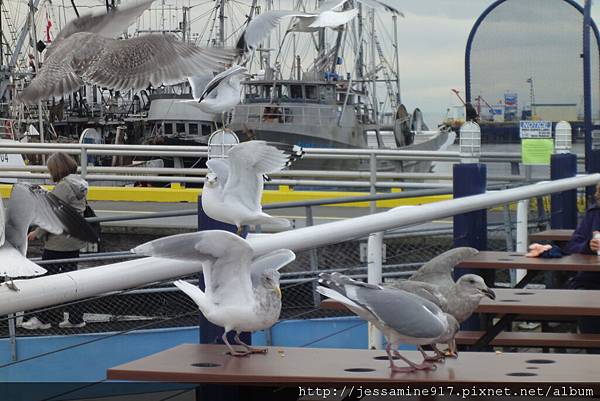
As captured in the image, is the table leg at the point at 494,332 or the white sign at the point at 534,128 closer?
the table leg at the point at 494,332

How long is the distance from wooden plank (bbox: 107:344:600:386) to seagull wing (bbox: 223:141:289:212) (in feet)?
3.01

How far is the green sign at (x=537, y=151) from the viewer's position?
27.6 ft

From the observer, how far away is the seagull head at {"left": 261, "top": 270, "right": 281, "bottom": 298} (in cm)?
324

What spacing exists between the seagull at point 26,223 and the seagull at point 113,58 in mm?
4614

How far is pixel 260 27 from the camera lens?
8508mm

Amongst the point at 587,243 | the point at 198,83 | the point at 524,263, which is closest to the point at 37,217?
the point at 524,263

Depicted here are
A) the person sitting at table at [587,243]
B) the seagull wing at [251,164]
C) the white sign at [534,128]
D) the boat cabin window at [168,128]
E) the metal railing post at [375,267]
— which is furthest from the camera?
the boat cabin window at [168,128]

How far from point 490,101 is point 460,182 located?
3233 mm

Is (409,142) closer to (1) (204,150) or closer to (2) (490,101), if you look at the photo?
(1) (204,150)

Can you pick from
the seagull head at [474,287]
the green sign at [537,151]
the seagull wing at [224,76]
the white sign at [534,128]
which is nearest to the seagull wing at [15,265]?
the seagull head at [474,287]

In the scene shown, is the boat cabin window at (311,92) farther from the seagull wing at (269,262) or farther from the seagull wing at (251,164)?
the seagull wing at (269,262)

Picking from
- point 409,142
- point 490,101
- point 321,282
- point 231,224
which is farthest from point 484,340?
point 409,142

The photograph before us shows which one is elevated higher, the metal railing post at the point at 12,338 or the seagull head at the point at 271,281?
the seagull head at the point at 271,281

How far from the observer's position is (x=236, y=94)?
7.08 m
